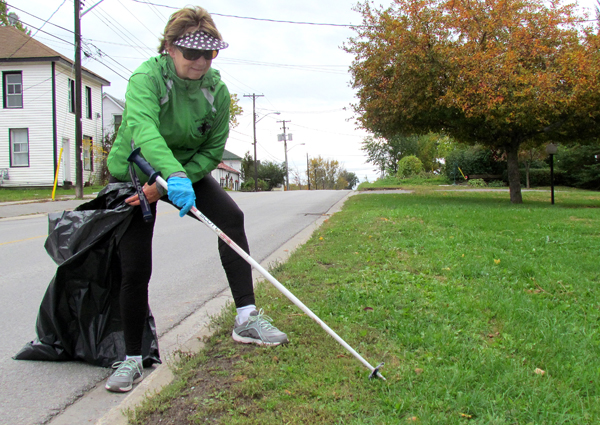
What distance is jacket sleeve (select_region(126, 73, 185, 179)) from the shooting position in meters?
2.46

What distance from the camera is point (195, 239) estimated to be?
822 cm

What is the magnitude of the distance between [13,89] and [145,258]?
25.0m

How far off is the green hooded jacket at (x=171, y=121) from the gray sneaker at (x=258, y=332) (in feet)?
3.08

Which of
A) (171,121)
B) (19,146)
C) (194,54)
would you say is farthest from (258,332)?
(19,146)

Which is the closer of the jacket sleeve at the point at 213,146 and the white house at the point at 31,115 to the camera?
the jacket sleeve at the point at 213,146

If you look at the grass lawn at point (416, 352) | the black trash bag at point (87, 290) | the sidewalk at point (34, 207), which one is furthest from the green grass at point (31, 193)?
the black trash bag at point (87, 290)

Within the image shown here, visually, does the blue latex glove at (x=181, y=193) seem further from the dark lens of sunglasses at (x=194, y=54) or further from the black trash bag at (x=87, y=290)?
the dark lens of sunglasses at (x=194, y=54)

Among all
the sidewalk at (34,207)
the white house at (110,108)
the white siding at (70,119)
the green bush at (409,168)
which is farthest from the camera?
the green bush at (409,168)

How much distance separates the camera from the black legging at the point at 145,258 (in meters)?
2.66

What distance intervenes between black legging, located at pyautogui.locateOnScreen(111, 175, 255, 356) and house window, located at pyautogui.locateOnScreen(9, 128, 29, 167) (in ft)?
78.3

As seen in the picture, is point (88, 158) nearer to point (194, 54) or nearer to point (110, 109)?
point (110, 109)

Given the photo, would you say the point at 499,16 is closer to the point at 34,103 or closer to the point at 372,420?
the point at 372,420

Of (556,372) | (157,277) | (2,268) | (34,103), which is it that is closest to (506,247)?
(556,372)

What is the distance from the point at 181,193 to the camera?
239cm
